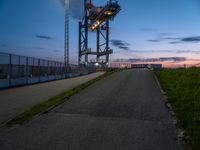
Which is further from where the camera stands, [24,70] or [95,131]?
[24,70]

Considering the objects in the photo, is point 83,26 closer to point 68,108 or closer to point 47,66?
point 47,66

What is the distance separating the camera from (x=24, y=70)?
2447cm

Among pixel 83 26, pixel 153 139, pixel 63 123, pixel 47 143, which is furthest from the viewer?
pixel 83 26

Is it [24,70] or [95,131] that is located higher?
[24,70]

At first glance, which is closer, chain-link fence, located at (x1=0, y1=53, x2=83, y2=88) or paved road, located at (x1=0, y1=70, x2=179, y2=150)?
paved road, located at (x1=0, y1=70, x2=179, y2=150)

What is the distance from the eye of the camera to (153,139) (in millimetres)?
6953

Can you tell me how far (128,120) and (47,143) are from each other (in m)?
3.47

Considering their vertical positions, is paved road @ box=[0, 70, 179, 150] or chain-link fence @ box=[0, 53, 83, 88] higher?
chain-link fence @ box=[0, 53, 83, 88]

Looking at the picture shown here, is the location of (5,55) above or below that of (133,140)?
above

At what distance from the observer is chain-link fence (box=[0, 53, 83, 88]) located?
2036cm

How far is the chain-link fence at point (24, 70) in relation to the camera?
20.4 m

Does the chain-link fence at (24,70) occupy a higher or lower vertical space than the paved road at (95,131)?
higher

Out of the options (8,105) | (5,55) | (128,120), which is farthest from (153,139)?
(5,55)

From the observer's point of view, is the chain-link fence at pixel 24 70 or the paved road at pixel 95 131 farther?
the chain-link fence at pixel 24 70
